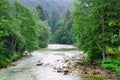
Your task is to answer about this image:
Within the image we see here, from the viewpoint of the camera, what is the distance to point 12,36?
44594 mm

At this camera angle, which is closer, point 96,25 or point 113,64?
point 113,64

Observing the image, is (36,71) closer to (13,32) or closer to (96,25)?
(96,25)

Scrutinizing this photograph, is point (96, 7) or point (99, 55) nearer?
point (96, 7)

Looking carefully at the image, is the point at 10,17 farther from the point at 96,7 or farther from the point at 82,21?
the point at 96,7

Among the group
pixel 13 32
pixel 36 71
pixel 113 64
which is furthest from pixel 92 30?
pixel 13 32

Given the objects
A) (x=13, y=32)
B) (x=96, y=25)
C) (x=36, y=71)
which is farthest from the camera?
(x=13, y=32)

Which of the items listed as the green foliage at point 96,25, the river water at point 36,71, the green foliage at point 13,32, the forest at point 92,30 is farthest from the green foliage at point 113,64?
the green foliage at point 13,32

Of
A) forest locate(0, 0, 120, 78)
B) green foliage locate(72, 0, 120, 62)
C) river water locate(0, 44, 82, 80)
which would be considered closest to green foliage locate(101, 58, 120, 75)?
forest locate(0, 0, 120, 78)

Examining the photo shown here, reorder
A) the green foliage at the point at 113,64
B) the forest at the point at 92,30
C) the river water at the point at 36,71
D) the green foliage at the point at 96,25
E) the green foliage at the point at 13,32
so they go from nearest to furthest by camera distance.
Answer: the river water at the point at 36,71, the green foliage at the point at 113,64, the forest at the point at 92,30, the green foliage at the point at 96,25, the green foliage at the point at 13,32

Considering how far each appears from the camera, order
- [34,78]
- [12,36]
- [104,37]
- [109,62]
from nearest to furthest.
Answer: [34,78] → [109,62] → [104,37] → [12,36]

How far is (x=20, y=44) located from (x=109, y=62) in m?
20.0

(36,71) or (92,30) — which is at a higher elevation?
Result: (92,30)

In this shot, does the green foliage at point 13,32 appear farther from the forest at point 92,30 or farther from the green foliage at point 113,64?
the green foliage at point 113,64

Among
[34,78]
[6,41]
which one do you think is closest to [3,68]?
[6,41]
